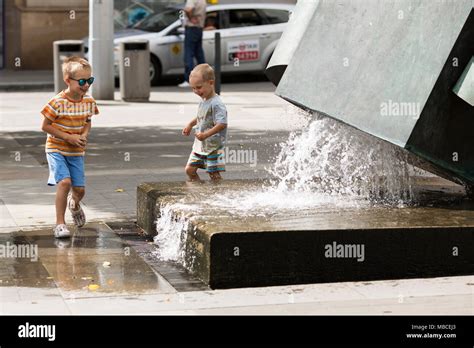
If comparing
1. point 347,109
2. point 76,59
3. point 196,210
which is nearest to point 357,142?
point 347,109

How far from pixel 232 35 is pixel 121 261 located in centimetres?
1609

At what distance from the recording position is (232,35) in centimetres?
2381

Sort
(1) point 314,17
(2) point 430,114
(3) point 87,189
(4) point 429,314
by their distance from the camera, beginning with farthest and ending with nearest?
(3) point 87,189 < (1) point 314,17 < (2) point 430,114 < (4) point 429,314

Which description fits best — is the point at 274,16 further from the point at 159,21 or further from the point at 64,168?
the point at 64,168

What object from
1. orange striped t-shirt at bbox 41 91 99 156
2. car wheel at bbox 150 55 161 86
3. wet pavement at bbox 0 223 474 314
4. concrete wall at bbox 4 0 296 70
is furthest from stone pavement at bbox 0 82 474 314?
concrete wall at bbox 4 0 296 70

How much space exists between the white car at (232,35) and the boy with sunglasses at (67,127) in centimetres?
1457

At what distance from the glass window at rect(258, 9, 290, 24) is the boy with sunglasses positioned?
15400 mm

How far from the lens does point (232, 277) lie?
7352mm

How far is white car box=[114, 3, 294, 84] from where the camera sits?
23.5 meters

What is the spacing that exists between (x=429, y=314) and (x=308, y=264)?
3.47 feet

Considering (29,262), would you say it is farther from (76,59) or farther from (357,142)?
(357,142)

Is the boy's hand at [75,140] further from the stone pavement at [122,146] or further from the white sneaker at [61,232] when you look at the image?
the stone pavement at [122,146]

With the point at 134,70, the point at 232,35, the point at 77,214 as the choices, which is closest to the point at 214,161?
the point at 77,214

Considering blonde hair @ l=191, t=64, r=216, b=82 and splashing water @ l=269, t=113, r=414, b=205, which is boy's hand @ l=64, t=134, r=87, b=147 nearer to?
blonde hair @ l=191, t=64, r=216, b=82
